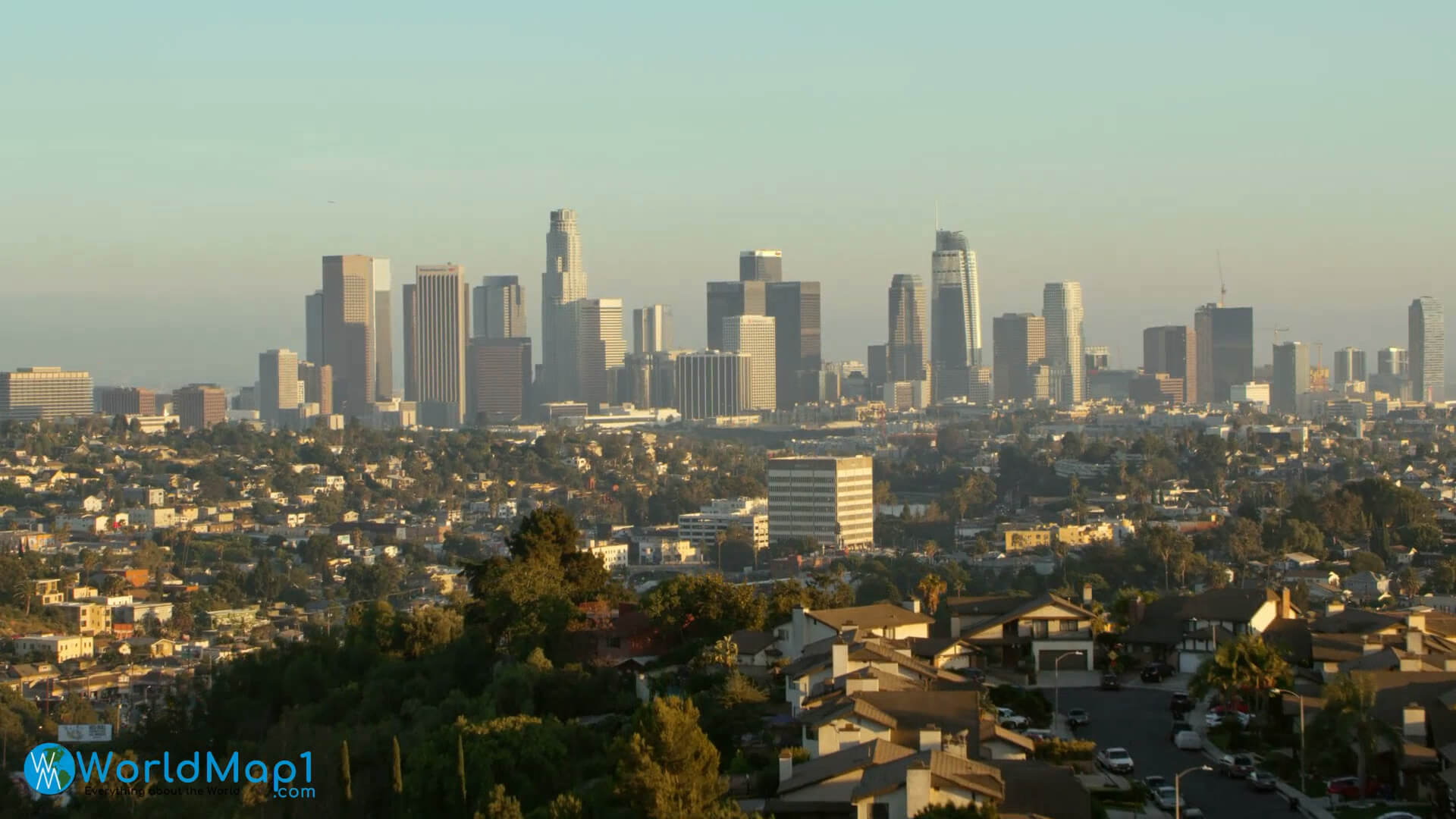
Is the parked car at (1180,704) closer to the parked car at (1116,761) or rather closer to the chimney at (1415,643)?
the chimney at (1415,643)

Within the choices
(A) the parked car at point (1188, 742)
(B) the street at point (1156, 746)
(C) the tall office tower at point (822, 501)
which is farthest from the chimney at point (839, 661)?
(C) the tall office tower at point (822, 501)

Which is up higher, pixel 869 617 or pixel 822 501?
pixel 869 617

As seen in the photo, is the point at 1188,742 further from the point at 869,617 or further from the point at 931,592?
the point at 931,592

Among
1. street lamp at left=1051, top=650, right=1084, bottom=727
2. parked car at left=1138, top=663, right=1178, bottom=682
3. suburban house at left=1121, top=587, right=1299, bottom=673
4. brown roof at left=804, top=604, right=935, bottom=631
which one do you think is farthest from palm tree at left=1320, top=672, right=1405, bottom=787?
brown roof at left=804, top=604, right=935, bottom=631

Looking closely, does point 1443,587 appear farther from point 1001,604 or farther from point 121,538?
point 121,538

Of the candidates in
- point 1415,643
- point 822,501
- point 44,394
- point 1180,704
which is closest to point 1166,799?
point 1180,704

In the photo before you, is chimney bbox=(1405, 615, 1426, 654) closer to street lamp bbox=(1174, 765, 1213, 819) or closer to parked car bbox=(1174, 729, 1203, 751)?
parked car bbox=(1174, 729, 1203, 751)
